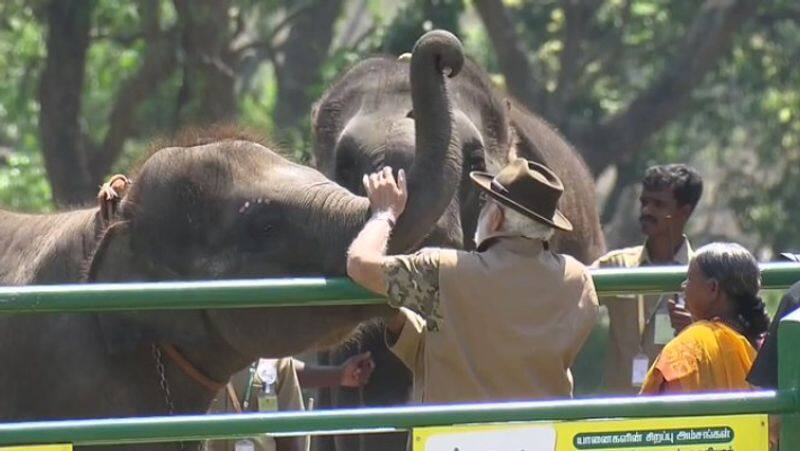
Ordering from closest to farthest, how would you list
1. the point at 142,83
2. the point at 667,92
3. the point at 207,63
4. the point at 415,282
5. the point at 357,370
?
the point at 415,282
the point at 357,370
the point at 207,63
the point at 142,83
the point at 667,92

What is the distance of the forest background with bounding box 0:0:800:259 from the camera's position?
1423 centimetres

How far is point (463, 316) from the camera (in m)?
4.31

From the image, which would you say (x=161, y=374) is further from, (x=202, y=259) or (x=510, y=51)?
(x=510, y=51)

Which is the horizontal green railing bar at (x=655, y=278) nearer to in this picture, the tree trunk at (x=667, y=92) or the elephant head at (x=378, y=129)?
the elephant head at (x=378, y=129)

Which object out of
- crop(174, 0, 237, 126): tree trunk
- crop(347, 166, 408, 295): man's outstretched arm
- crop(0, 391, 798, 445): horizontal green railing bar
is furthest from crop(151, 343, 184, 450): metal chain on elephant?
crop(174, 0, 237, 126): tree trunk

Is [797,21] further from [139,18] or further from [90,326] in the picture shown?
[90,326]

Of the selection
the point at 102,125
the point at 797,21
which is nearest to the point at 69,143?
the point at 102,125

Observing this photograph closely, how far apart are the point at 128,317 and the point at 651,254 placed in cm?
321

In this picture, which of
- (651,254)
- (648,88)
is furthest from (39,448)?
(648,88)

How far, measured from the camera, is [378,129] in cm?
664

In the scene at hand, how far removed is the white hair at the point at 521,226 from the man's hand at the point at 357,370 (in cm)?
201

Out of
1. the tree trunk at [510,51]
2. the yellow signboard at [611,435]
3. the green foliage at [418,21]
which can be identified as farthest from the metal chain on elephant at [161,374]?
the tree trunk at [510,51]

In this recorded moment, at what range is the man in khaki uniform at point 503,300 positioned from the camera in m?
4.29

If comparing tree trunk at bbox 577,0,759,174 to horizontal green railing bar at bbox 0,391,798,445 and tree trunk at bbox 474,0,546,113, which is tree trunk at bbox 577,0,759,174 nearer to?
tree trunk at bbox 474,0,546,113
